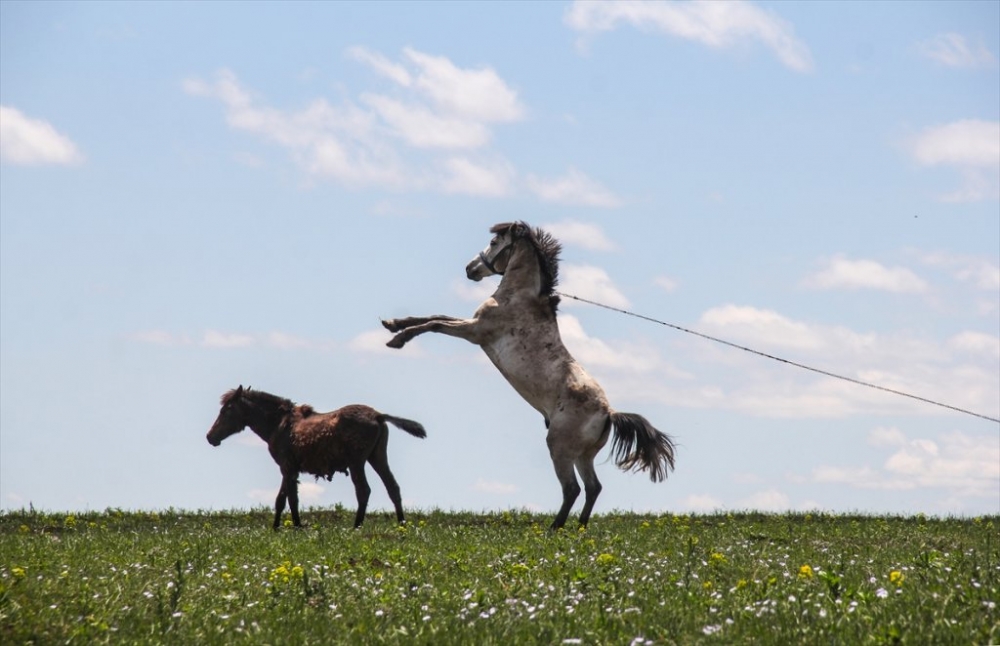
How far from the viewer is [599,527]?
1733cm

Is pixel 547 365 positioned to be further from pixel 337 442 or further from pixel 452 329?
pixel 337 442

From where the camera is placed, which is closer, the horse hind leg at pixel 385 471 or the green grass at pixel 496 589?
the green grass at pixel 496 589

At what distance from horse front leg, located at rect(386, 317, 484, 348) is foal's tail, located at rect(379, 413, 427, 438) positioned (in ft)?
3.60

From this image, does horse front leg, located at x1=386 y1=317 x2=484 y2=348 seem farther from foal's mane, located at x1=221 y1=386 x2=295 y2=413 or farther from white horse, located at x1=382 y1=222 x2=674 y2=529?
foal's mane, located at x1=221 y1=386 x2=295 y2=413

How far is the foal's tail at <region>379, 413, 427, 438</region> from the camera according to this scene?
741 inches

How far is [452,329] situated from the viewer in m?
18.6

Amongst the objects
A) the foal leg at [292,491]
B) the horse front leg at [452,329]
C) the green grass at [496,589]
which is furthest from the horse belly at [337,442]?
the green grass at [496,589]

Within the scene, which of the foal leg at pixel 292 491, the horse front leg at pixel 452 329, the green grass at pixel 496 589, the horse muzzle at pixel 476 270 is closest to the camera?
the green grass at pixel 496 589

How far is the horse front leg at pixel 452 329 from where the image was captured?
18.5m

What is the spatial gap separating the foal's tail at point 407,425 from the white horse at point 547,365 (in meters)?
1.10

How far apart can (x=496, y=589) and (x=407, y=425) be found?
8278mm

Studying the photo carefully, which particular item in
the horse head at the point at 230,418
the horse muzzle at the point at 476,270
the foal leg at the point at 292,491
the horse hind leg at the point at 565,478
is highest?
the horse muzzle at the point at 476,270

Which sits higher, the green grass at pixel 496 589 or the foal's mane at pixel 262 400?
the foal's mane at pixel 262 400

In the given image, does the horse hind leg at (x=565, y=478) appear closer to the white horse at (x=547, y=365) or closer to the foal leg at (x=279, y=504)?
the white horse at (x=547, y=365)
